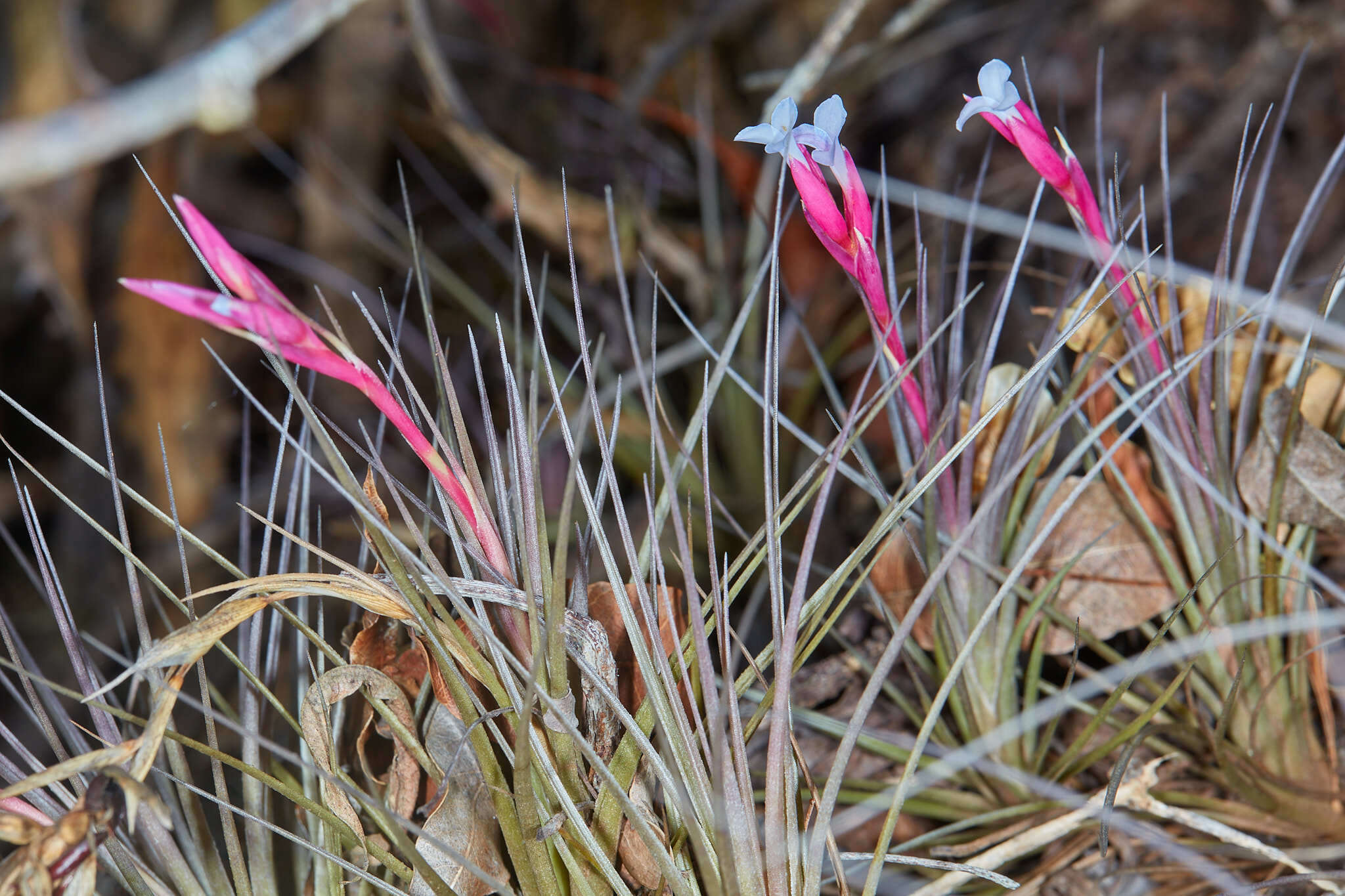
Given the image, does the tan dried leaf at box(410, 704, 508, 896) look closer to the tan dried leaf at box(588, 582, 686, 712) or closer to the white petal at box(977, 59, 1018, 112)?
the tan dried leaf at box(588, 582, 686, 712)

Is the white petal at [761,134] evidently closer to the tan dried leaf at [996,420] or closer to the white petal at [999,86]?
the white petal at [999,86]

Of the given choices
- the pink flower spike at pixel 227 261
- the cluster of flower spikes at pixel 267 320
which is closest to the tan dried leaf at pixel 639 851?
the cluster of flower spikes at pixel 267 320

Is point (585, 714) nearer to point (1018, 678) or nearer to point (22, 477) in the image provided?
point (1018, 678)

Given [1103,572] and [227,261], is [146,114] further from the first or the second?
[1103,572]

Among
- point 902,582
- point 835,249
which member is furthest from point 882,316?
point 902,582

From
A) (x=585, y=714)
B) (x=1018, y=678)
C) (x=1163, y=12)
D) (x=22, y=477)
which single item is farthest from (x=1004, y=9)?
(x=22, y=477)

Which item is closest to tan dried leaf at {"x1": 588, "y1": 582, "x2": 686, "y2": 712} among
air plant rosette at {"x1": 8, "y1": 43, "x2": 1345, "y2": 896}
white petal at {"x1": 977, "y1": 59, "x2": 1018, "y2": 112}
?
air plant rosette at {"x1": 8, "y1": 43, "x2": 1345, "y2": 896}
